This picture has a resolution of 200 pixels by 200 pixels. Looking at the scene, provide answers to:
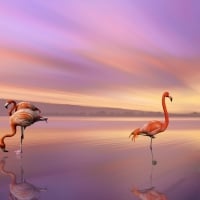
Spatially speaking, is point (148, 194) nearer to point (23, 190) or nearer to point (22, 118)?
point (23, 190)

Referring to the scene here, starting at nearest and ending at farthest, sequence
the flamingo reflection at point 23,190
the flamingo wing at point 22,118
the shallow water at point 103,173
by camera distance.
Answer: the flamingo reflection at point 23,190
the shallow water at point 103,173
the flamingo wing at point 22,118

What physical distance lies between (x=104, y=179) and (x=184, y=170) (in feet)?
4.11

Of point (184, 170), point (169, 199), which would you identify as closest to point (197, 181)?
point (184, 170)

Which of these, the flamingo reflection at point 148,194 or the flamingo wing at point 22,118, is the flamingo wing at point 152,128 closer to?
the flamingo wing at point 22,118

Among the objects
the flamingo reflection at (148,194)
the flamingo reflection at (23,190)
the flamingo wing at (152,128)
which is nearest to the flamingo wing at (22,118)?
Result: the flamingo wing at (152,128)

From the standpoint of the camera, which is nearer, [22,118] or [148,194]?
[148,194]

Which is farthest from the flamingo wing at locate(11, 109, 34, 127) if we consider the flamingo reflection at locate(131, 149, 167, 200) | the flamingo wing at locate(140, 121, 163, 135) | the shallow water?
the flamingo reflection at locate(131, 149, 167, 200)

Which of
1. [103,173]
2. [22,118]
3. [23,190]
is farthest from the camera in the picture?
[22,118]

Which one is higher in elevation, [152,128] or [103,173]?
[152,128]

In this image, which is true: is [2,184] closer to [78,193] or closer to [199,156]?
[78,193]

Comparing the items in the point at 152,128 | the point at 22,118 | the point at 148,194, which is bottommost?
the point at 148,194

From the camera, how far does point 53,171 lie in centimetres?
500

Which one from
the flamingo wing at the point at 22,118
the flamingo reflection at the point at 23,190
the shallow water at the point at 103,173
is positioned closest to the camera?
the flamingo reflection at the point at 23,190

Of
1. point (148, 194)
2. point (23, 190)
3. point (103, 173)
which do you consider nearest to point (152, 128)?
point (103, 173)
